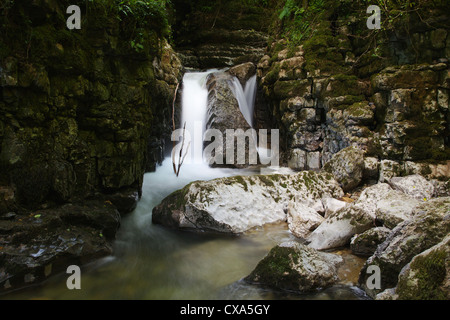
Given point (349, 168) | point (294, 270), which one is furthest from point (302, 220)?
point (349, 168)

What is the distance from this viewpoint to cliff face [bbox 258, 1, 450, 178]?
6395 millimetres

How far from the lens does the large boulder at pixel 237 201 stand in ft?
16.2

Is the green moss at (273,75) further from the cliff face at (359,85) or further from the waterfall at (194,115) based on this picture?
the waterfall at (194,115)

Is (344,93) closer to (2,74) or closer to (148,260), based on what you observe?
(148,260)

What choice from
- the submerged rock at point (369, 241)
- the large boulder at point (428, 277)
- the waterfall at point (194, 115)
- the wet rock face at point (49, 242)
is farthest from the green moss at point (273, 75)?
the large boulder at point (428, 277)

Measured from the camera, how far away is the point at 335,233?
13.6 ft

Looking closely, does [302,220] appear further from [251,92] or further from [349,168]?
[251,92]

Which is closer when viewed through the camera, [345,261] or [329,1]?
[345,261]

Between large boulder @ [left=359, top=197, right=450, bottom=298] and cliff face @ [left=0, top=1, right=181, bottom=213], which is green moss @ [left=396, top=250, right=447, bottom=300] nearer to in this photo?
large boulder @ [left=359, top=197, right=450, bottom=298]

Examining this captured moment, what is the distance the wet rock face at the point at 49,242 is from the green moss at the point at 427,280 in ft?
12.9

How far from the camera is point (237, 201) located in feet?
17.1

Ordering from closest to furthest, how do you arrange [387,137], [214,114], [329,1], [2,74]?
[2,74]
[387,137]
[329,1]
[214,114]
